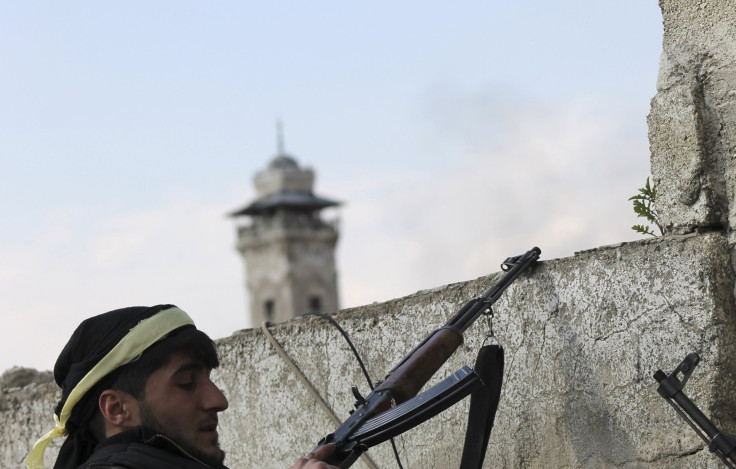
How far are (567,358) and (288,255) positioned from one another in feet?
150

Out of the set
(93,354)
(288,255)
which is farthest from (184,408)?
(288,255)

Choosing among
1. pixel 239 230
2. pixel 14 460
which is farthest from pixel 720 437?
pixel 239 230

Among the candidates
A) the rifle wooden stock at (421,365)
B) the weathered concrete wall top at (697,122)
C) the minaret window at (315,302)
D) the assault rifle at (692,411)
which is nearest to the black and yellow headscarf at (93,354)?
the rifle wooden stock at (421,365)

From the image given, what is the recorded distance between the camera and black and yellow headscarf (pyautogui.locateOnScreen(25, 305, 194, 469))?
8.67 ft

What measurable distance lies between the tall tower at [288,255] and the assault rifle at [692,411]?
1779 inches

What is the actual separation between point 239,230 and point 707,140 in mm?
48044

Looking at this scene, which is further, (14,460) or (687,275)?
(14,460)

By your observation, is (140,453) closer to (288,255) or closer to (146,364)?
(146,364)

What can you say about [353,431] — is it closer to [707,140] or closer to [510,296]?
[510,296]

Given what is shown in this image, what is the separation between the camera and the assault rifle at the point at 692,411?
2.70m

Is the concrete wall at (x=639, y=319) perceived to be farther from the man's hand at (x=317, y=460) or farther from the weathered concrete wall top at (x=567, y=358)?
the man's hand at (x=317, y=460)

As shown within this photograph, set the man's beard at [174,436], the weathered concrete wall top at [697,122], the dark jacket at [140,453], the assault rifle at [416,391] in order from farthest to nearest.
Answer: the weathered concrete wall top at [697,122], the assault rifle at [416,391], the man's beard at [174,436], the dark jacket at [140,453]

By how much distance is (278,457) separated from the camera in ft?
12.5

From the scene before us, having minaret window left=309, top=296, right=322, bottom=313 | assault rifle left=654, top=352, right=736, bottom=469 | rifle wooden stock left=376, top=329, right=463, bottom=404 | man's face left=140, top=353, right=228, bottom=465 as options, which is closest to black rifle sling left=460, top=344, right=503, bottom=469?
rifle wooden stock left=376, top=329, right=463, bottom=404
